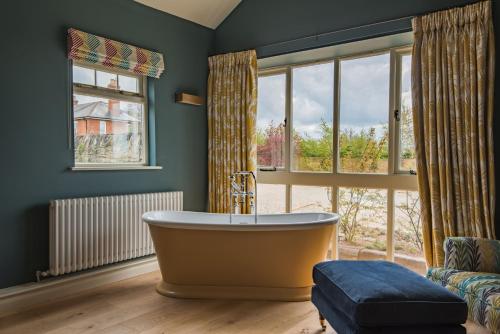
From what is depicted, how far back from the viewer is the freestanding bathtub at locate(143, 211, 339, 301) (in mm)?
2912

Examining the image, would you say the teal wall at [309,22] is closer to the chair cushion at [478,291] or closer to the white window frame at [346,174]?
the white window frame at [346,174]

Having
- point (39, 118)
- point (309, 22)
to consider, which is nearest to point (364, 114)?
point (309, 22)

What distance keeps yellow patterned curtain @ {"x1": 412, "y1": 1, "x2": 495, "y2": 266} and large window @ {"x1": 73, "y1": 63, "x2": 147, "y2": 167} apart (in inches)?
104

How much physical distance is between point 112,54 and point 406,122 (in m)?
2.76

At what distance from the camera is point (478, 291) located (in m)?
2.04

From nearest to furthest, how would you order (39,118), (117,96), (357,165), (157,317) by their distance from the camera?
(157,317)
(39,118)
(117,96)
(357,165)

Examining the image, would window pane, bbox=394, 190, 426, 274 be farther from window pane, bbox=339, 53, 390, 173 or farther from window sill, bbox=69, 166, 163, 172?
window sill, bbox=69, 166, 163, 172

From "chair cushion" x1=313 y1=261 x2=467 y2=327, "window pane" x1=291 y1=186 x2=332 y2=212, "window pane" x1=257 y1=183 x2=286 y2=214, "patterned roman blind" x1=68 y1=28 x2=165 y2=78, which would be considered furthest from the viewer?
"window pane" x1=257 y1=183 x2=286 y2=214

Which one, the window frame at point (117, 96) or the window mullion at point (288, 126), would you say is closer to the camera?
the window frame at point (117, 96)

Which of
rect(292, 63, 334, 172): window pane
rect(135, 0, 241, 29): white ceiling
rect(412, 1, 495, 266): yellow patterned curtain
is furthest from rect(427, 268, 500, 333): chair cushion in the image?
rect(135, 0, 241, 29): white ceiling

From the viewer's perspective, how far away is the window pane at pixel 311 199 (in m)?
3.94

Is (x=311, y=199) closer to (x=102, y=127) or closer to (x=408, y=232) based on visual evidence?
(x=408, y=232)

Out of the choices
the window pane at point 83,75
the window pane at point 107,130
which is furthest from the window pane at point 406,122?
the window pane at point 83,75

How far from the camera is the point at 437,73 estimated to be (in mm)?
2957
